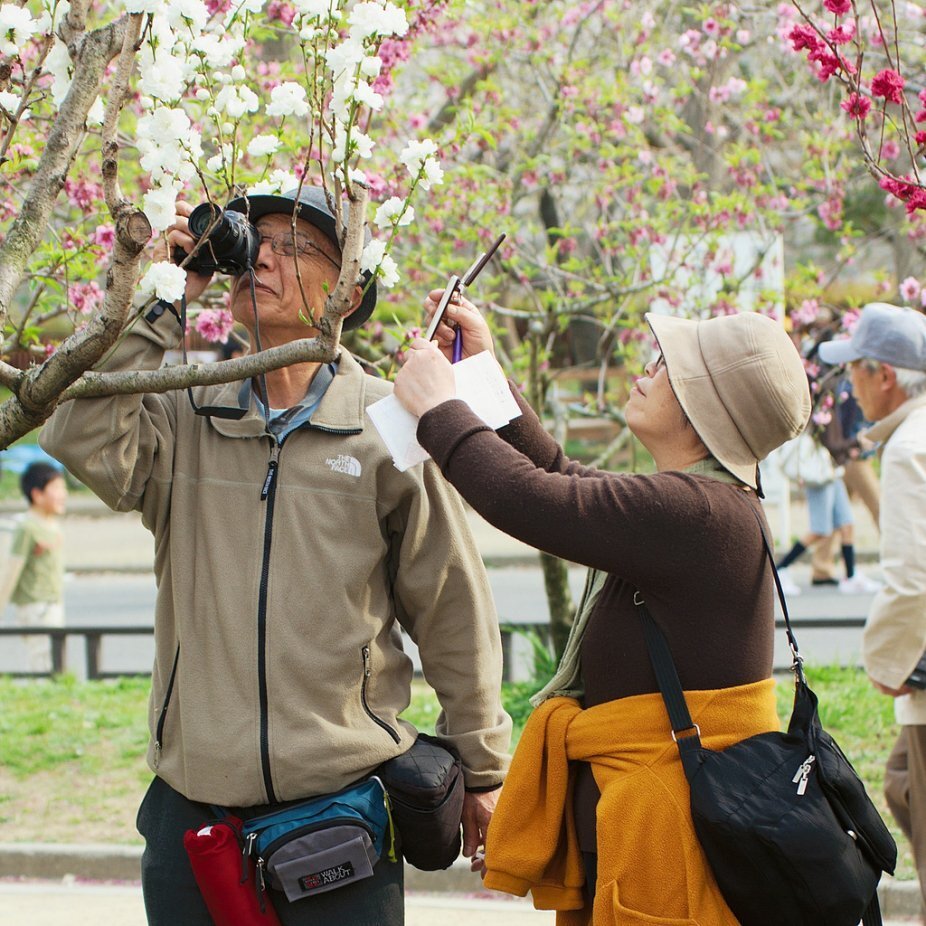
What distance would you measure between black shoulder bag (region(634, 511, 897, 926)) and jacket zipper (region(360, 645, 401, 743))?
0.66 meters

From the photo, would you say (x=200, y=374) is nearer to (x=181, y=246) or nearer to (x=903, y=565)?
(x=181, y=246)

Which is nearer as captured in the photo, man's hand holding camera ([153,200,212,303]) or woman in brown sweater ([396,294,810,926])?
woman in brown sweater ([396,294,810,926])

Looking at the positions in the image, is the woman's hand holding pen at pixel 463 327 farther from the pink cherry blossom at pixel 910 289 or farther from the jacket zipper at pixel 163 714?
the pink cherry blossom at pixel 910 289

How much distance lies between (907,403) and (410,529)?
189cm

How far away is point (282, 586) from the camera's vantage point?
271 cm

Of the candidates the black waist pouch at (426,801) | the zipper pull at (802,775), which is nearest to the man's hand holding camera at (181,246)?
the black waist pouch at (426,801)

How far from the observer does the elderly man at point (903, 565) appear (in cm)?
367

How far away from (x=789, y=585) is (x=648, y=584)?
9603 millimetres

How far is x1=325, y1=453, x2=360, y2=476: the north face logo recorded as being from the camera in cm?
279

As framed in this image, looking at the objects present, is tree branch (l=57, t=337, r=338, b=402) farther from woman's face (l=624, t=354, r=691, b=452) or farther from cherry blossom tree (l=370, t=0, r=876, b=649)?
cherry blossom tree (l=370, t=0, r=876, b=649)

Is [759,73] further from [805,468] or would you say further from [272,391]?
[272,391]

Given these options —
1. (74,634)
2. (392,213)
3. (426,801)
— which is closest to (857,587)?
(74,634)

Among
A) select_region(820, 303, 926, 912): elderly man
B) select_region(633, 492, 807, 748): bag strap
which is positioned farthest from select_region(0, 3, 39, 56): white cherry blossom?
select_region(820, 303, 926, 912): elderly man

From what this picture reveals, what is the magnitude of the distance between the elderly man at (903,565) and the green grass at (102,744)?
48.5 inches
